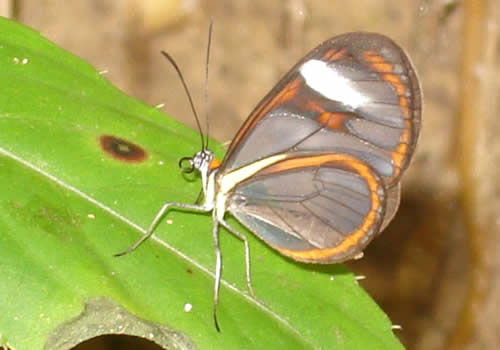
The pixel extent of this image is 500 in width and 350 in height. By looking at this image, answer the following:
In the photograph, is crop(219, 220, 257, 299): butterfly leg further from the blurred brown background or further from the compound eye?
the blurred brown background

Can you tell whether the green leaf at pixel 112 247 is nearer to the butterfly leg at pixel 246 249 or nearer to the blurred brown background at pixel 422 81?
the butterfly leg at pixel 246 249

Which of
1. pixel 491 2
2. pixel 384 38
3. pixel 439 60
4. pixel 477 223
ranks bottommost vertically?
pixel 477 223

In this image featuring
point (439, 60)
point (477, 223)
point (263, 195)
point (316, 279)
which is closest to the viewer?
point (316, 279)

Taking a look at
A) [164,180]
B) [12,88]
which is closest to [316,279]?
[164,180]

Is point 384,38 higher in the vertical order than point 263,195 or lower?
higher

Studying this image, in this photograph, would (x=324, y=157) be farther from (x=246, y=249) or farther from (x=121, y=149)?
(x=121, y=149)

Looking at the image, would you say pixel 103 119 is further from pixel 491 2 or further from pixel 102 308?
pixel 491 2

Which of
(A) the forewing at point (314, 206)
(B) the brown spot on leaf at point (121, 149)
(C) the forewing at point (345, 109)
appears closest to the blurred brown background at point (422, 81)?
(A) the forewing at point (314, 206)
